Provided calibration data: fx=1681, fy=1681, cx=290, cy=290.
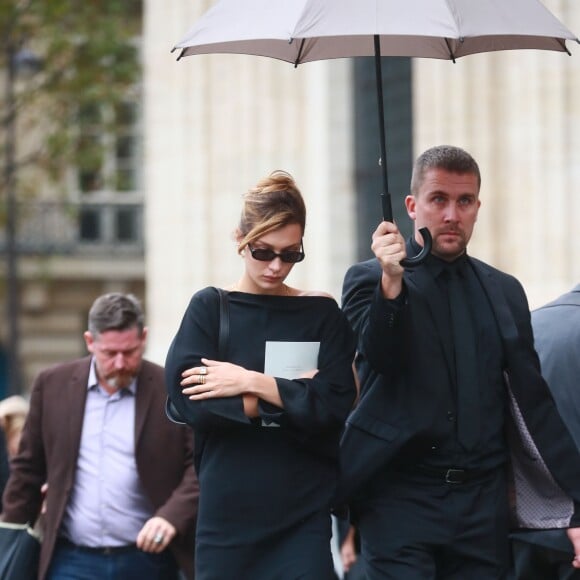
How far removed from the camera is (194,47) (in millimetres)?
5762

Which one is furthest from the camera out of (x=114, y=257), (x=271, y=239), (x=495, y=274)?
(x=114, y=257)

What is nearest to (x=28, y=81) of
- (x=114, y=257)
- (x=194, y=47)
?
(x=114, y=257)

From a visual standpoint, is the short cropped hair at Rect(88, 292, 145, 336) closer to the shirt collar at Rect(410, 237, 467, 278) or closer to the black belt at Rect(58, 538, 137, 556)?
the black belt at Rect(58, 538, 137, 556)

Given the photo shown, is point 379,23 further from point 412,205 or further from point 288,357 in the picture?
point 288,357

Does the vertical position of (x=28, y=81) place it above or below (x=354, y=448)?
above

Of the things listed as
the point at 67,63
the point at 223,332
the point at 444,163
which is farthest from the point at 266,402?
the point at 67,63

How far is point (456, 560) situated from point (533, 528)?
319 millimetres

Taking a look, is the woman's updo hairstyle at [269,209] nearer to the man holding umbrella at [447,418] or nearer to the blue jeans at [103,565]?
the man holding umbrella at [447,418]

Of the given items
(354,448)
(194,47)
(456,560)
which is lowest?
(456,560)

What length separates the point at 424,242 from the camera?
5.48 metres

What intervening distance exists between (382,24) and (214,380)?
1229 millimetres

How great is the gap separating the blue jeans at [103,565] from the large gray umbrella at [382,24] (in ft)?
7.88

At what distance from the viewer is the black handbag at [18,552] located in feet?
23.8

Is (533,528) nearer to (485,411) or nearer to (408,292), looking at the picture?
(485,411)
